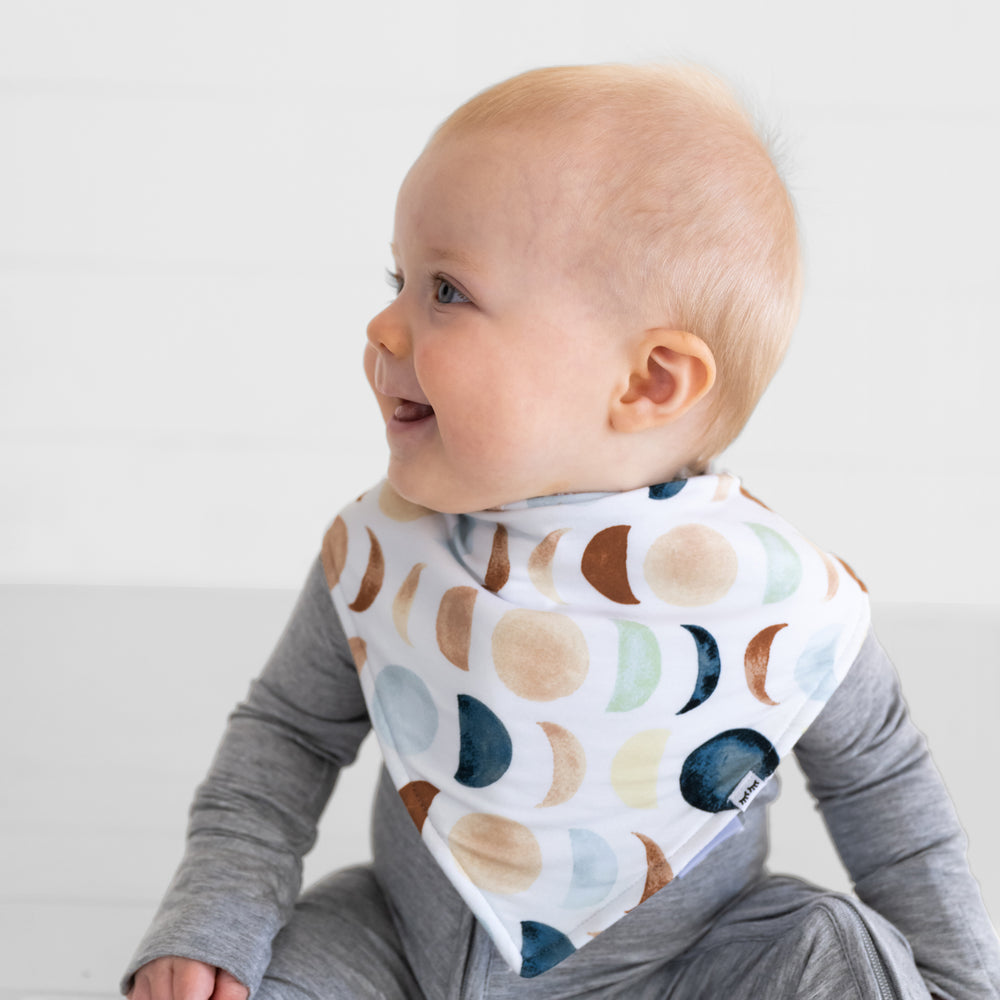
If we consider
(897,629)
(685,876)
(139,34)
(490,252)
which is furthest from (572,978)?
(139,34)

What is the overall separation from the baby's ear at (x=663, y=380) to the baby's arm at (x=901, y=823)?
0.70 feet

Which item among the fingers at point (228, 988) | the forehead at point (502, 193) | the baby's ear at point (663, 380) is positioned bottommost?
the fingers at point (228, 988)

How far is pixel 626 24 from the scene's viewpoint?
1691mm

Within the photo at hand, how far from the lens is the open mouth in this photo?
0.77 m

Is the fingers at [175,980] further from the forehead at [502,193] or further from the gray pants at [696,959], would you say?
the forehead at [502,193]

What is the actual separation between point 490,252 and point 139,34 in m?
1.21

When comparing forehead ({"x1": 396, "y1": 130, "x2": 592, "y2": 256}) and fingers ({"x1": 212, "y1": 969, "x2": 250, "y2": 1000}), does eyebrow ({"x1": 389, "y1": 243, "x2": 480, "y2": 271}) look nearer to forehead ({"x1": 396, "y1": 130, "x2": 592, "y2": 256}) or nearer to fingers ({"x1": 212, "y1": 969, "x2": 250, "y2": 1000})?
forehead ({"x1": 396, "y1": 130, "x2": 592, "y2": 256})

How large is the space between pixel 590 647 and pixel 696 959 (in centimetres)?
22

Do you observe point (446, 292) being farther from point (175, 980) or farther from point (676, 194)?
point (175, 980)

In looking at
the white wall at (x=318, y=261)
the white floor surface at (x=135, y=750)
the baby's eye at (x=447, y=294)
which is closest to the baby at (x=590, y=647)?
the baby's eye at (x=447, y=294)

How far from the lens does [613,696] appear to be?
77 centimetres

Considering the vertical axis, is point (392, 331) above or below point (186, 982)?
above

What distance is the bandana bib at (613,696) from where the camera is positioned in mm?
769

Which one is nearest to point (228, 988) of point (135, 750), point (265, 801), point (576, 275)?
point (265, 801)
